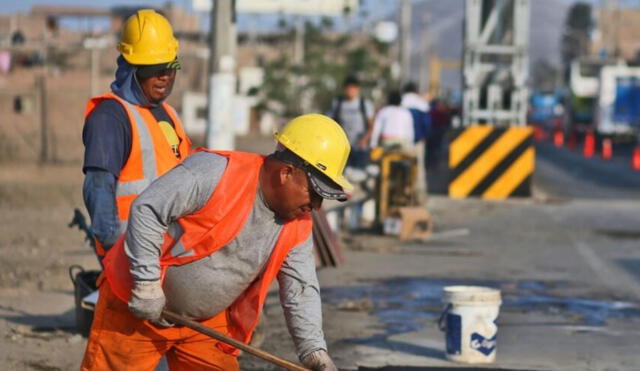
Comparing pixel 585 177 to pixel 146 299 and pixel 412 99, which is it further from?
pixel 146 299

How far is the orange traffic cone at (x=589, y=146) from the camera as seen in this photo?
1610 inches

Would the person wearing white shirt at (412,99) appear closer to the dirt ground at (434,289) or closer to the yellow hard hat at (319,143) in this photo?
the dirt ground at (434,289)

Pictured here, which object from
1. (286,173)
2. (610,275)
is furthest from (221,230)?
(610,275)

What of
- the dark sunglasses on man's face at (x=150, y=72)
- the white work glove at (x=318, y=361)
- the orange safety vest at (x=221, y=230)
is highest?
the dark sunglasses on man's face at (x=150, y=72)

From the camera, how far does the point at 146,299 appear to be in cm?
460

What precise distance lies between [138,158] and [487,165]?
14955 mm

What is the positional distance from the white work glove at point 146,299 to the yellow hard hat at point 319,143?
0.67 meters

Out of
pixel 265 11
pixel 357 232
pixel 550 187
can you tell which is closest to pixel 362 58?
pixel 265 11

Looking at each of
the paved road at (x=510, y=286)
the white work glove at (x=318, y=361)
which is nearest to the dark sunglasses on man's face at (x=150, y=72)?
the white work glove at (x=318, y=361)

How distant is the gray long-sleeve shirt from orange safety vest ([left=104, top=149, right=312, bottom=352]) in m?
0.03

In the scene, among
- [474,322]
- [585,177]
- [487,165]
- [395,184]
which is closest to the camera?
[474,322]

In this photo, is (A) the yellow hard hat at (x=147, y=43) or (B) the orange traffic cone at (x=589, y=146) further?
(B) the orange traffic cone at (x=589, y=146)

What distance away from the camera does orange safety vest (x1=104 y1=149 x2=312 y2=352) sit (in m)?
4.66

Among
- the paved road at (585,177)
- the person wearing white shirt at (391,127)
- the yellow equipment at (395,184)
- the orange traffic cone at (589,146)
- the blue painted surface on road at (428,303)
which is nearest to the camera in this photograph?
the blue painted surface on road at (428,303)
